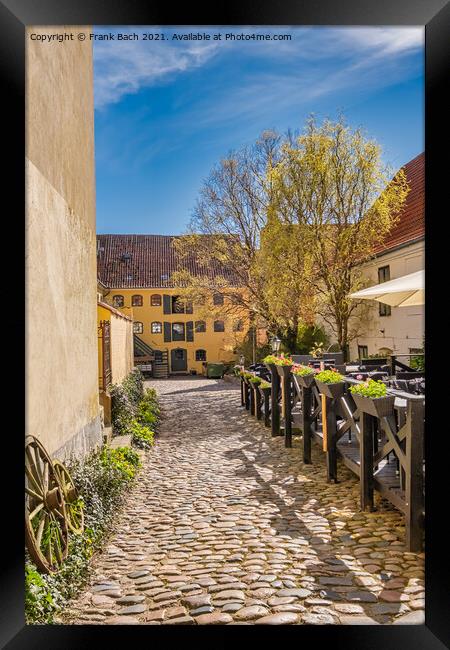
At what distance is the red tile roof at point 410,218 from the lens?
13703mm

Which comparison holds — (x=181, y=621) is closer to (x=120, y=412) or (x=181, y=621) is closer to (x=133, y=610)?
(x=133, y=610)

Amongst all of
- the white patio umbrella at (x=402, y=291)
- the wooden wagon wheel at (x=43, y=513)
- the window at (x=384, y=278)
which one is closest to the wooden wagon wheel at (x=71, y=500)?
the wooden wagon wheel at (x=43, y=513)

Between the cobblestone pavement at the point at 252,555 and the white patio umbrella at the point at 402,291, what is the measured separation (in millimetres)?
2595

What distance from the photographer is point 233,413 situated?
12367 millimetres

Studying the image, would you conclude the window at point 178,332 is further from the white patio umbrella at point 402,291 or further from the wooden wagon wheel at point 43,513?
the wooden wagon wheel at point 43,513

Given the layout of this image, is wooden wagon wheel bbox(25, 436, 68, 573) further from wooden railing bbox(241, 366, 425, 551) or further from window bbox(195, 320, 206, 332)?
window bbox(195, 320, 206, 332)

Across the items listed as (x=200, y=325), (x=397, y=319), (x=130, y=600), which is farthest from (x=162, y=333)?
(x=130, y=600)

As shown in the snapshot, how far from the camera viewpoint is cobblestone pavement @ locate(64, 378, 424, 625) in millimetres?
3006

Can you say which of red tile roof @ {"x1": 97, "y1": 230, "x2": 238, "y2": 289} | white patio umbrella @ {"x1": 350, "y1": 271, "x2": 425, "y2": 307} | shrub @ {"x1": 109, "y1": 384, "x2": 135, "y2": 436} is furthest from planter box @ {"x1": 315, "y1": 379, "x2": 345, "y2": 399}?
red tile roof @ {"x1": 97, "y1": 230, "x2": 238, "y2": 289}

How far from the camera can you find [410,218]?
1423cm
